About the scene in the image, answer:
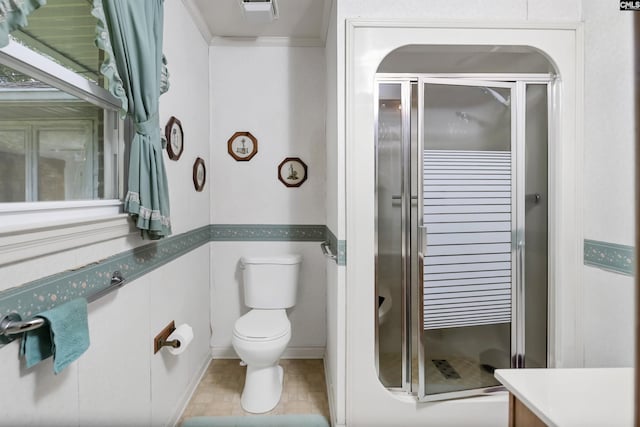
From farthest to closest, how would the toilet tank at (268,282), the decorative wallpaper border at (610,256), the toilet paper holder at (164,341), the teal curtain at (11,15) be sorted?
1. the toilet tank at (268,282)
2. the toilet paper holder at (164,341)
3. the decorative wallpaper border at (610,256)
4. the teal curtain at (11,15)

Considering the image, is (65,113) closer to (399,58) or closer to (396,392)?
(399,58)

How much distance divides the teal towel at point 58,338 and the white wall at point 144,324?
0.04 metres

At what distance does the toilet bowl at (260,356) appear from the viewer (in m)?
1.84

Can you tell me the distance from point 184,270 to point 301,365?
1.14m

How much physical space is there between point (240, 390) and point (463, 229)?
1.68m

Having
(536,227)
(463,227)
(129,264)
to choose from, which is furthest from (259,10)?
(536,227)

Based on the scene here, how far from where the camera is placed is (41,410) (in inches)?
36.1

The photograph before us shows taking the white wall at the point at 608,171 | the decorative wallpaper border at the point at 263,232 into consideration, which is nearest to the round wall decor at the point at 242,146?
the decorative wallpaper border at the point at 263,232

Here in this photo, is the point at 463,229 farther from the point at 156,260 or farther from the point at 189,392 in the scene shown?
the point at 189,392

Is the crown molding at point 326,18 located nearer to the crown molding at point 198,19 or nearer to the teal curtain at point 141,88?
the crown molding at point 198,19

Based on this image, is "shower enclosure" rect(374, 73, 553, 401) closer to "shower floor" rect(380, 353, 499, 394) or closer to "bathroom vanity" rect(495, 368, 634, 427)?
"shower floor" rect(380, 353, 499, 394)

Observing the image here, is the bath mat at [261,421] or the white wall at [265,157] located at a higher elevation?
the white wall at [265,157]

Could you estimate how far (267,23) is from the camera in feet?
7.18

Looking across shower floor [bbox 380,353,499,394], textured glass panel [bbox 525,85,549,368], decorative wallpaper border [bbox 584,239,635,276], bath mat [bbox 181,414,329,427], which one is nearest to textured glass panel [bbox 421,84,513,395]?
shower floor [bbox 380,353,499,394]
